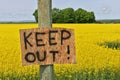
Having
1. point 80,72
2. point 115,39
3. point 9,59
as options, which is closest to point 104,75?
point 80,72

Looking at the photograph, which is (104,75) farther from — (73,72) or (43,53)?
(43,53)

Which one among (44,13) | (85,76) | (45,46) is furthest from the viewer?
(85,76)

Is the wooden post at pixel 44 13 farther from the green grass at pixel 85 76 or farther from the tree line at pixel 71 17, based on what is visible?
the tree line at pixel 71 17

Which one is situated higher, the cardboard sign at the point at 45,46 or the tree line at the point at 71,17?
the cardboard sign at the point at 45,46

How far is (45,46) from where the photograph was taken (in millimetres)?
2975

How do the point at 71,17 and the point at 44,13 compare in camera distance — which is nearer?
the point at 44,13

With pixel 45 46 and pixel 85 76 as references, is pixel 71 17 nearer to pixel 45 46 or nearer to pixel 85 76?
pixel 85 76

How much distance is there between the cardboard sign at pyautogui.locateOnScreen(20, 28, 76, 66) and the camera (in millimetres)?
2949

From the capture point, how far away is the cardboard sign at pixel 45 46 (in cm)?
295

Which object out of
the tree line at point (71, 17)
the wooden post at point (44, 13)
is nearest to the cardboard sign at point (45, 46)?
the wooden post at point (44, 13)

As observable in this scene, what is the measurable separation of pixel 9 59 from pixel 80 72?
1.94 m

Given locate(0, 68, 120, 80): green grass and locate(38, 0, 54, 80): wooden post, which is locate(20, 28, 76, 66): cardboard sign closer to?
locate(38, 0, 54, 80): wooden post

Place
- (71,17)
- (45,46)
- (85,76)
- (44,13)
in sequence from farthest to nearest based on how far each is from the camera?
1. (71,17)
2. (85,76)
3. (45,46)
4. (44,13)

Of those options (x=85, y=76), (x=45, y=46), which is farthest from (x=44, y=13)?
(x=85, y=76)
